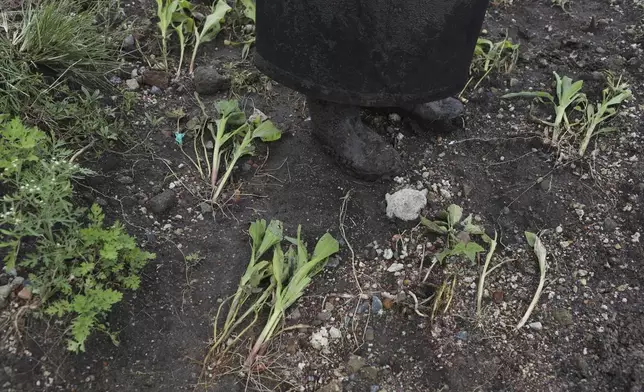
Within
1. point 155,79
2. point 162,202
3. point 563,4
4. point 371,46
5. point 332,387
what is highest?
point 371,46

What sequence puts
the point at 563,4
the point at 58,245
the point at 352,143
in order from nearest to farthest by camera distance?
the point at 58,245
the point at 352,143
the point at 563,4

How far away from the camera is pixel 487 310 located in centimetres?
181

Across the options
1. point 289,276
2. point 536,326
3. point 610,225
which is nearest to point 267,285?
point 289,276

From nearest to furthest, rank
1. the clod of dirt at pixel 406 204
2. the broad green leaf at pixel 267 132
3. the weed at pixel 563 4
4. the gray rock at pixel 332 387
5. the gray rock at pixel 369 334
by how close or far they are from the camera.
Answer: the gray rock at pixel 332 387, the gray rock at pixel 369 334, the clod of dirt at pixel 406 204, the broad green leaf at pixel 267 132, the weed at pixel 563 4

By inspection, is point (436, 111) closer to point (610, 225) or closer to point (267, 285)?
point (610, 225)

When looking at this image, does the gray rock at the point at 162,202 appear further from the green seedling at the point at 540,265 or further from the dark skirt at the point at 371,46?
the green seedling at the point at 540,265

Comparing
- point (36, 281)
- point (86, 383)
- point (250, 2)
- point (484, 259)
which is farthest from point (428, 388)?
point (250, 2)

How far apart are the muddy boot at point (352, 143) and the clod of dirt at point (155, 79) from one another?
2.36 feet

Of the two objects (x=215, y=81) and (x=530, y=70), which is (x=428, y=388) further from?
(x=530, y=70)

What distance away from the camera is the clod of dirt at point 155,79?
239 cm

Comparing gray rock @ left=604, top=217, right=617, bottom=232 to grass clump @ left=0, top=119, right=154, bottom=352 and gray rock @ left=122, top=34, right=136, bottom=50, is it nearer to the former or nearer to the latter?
grass clump @ left=0, top=119, right=154, bottom=352

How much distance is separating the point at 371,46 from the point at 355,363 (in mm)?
910

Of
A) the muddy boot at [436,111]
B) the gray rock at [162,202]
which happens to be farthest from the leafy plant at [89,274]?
the muddy boot at [436,111]

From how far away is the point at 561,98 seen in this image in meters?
2.35
